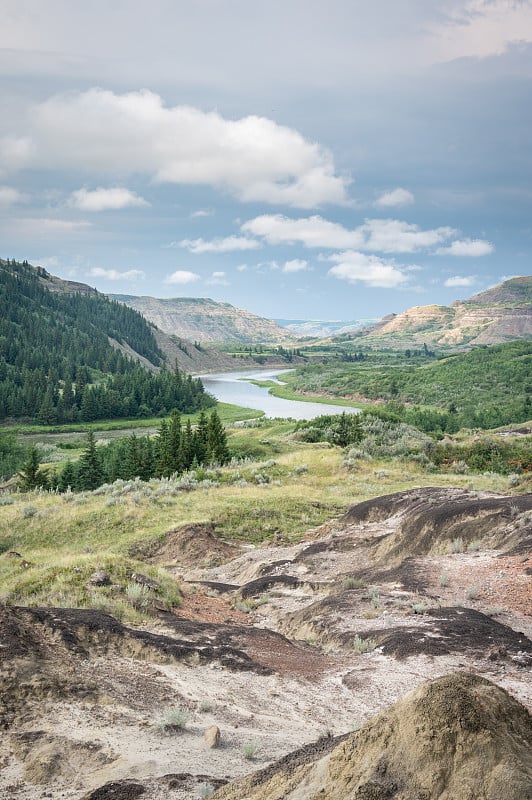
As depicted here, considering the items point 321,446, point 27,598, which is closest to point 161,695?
point 27,598

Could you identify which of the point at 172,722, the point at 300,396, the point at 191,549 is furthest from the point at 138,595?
the point at 300,396

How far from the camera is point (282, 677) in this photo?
9664 millimetres

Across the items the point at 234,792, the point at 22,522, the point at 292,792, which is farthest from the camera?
the point at 22,522

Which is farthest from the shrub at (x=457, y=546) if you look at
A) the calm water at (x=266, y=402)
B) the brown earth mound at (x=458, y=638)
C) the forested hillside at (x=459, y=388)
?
the calm water at (x=266, y=402)

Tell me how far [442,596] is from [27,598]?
9.94 m

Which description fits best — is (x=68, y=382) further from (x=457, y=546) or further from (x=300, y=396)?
(x=457, y=546)

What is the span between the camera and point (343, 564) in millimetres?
19938

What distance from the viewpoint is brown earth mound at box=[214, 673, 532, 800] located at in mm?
4535

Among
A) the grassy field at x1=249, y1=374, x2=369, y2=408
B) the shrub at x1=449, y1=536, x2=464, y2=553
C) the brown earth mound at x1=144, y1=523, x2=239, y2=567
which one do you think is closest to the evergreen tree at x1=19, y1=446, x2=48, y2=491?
the brown earth mound at x1=144, y1=523, x2=239, y2=567

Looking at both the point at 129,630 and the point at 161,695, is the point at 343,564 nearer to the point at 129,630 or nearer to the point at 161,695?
the point at 129,630

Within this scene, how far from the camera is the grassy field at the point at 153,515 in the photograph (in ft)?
44.7

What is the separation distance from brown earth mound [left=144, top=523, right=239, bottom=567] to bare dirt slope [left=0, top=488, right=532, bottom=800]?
194 inches

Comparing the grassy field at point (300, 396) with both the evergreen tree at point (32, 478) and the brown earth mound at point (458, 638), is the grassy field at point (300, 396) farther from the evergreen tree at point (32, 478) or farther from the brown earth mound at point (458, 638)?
the brown earth mound at point (458, 638)

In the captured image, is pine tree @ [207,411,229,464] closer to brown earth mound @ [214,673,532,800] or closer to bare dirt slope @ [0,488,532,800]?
bare dirt slope @ [0,488,532,800]
